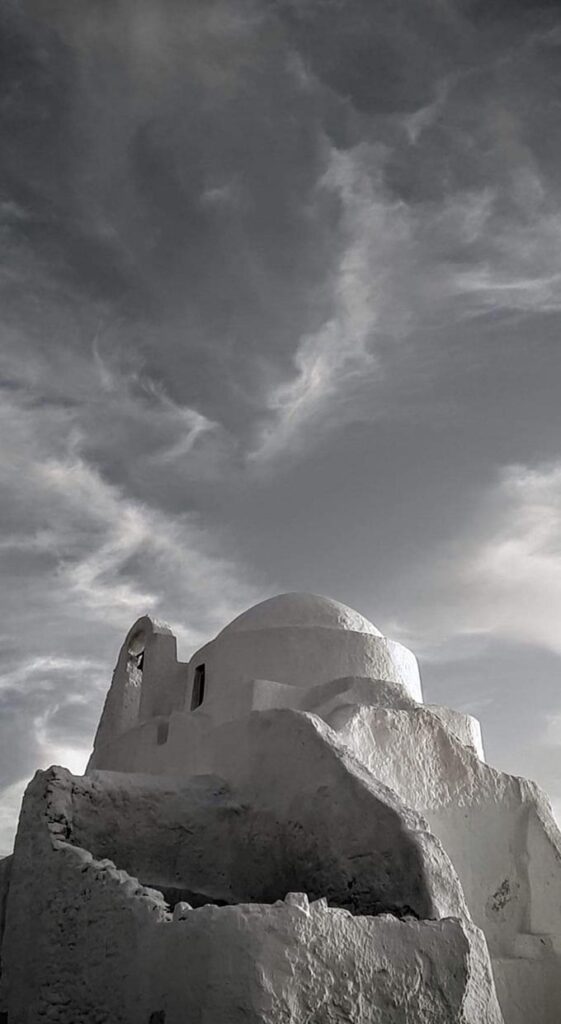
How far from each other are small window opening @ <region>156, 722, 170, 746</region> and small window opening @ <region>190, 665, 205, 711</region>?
814 millimetres

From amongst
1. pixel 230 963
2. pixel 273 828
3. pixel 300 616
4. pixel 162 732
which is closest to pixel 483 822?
pixel 273 828

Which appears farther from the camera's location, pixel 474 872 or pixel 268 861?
pixel 474 872

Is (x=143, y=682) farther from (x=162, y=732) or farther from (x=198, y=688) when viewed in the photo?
(x=162, y=732)

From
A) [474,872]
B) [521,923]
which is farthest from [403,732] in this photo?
[521,923]

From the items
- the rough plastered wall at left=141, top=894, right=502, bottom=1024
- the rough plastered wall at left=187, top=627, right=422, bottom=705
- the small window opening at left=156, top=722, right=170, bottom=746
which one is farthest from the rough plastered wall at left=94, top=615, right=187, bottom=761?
the rough plastered wall at left=141, top=894, right=502, bottom=1024

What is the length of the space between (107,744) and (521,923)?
634 cm

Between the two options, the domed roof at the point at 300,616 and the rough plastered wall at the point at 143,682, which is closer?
the domed roof at the point at 300,616

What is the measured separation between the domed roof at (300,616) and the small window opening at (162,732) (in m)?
1.75

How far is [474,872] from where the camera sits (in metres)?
9.52

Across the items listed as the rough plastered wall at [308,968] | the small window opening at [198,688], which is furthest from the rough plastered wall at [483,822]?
the small window opening at [198,688]

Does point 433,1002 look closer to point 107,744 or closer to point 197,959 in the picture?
point 197,959

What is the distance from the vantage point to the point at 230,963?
5.38 metres

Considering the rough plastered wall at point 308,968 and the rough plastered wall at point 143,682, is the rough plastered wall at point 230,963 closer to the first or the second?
the rough plastered wall at point 308,968

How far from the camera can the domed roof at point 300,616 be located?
13023 mm
